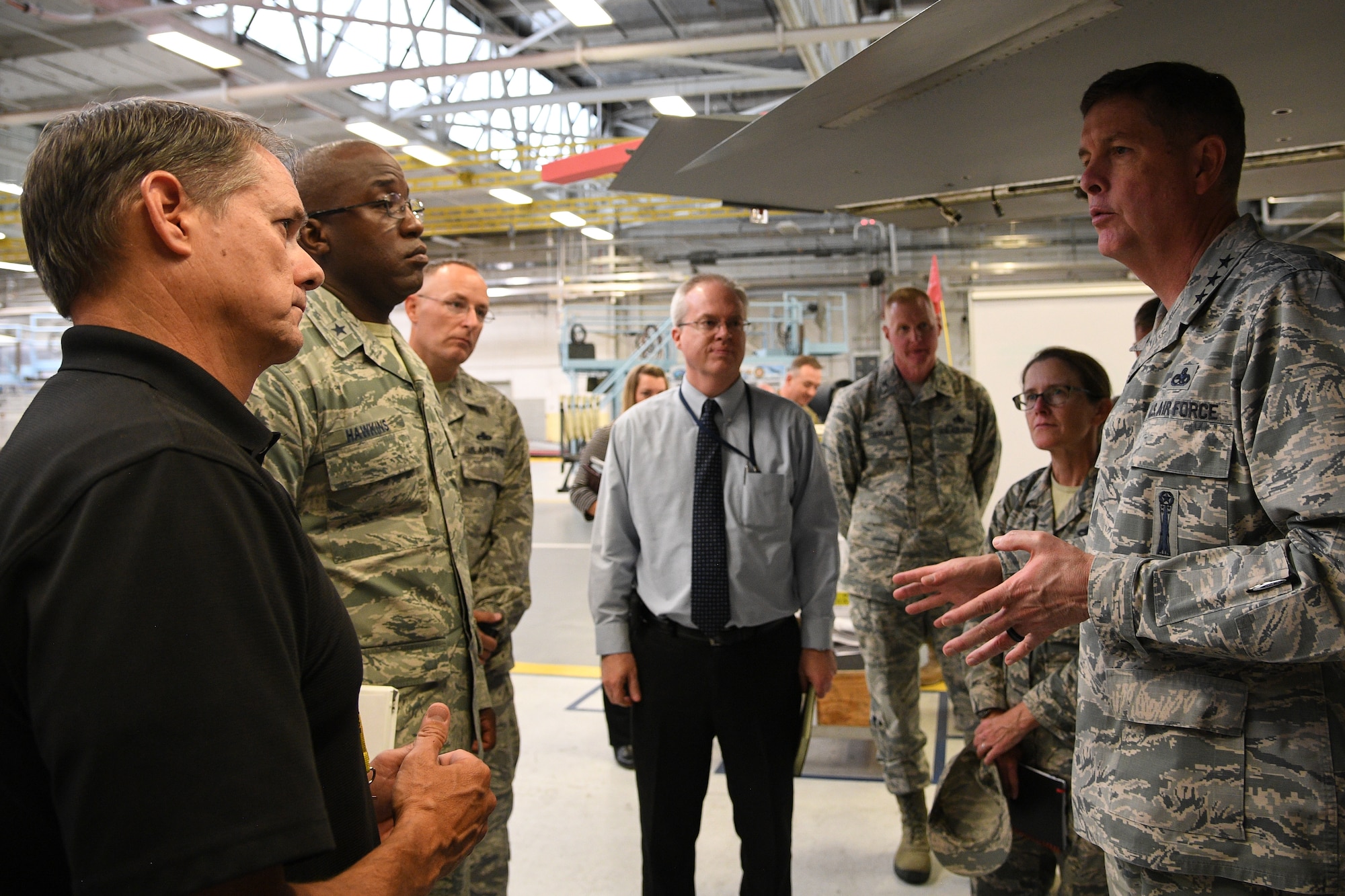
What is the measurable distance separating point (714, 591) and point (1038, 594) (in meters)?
1.23

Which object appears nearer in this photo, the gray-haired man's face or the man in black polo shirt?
the man in black polo shirt

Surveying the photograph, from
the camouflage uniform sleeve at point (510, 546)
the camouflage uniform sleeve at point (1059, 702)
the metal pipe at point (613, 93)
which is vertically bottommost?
the camouflage uniform sleeve at point (1059, 702)

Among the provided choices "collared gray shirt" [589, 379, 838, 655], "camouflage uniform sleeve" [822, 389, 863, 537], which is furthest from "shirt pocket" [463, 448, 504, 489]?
"camouflage uniform sleeve" [822, 389, 863, 537]

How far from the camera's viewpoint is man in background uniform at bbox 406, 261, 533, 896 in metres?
2.63

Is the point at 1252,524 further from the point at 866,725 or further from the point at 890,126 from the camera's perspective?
the point at 866,725

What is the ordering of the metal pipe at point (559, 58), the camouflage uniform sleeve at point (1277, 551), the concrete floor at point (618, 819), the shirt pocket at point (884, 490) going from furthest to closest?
the metal pipe at point (559, 58) → the shirt pocket at point (884, 490) → the concrete floor at point (618, 819) → the camouflage uniform sleeve at point (1277, 551)

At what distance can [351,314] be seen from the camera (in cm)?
192

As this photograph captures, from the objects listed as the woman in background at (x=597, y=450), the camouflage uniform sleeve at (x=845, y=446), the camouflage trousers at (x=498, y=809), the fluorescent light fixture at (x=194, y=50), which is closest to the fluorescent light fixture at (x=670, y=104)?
the fluorescent light fixture at (x=194, y=50)

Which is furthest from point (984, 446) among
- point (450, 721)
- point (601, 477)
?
point (450, 721)

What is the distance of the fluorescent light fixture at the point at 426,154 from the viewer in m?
10.3

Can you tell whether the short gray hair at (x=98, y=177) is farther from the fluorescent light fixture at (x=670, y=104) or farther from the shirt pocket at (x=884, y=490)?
the fluorescent light fixture at (x=670, y=104)

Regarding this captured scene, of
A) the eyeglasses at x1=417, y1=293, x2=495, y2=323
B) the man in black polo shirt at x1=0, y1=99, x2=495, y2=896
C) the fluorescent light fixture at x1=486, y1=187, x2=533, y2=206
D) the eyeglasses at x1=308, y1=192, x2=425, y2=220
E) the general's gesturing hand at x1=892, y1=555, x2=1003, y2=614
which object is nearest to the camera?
the man in black polo shirt at x1=0, y1=99, x2=495, y2=896

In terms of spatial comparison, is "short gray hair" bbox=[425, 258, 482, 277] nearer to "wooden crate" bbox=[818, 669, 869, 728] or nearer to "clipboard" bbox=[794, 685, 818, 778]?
"clipboard" bbox=[794, 685, 818, 778]

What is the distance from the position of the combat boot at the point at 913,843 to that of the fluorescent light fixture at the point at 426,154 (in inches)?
376
